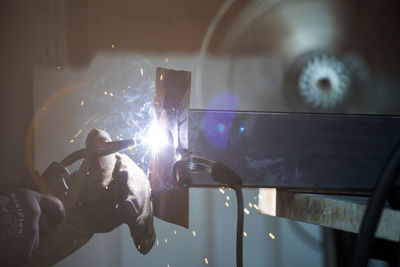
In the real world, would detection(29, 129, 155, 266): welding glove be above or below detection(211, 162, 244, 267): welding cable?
below

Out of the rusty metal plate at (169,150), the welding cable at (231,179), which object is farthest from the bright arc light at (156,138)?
the welding cable at (231,179)

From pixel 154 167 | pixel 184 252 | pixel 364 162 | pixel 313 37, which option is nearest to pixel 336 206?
pixel 364 162

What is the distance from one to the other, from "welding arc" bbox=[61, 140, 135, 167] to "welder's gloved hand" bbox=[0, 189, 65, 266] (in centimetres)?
10

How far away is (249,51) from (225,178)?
64 cm

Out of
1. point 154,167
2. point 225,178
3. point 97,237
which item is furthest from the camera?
point 97,237

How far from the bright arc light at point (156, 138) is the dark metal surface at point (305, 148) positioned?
19 cm

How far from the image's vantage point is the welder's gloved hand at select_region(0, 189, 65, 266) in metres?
0.71

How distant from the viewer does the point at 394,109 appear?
108 centimetres

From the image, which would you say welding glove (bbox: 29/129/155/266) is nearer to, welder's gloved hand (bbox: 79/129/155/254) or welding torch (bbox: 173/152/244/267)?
welder's gloved hand (bbox: 79/129/155/254)

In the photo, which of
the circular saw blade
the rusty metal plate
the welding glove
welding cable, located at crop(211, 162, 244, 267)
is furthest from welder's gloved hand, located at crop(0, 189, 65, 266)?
the circular saw blade

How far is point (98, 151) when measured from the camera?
791 mm

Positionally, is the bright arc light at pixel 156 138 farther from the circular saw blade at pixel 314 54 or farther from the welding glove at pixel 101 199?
the circular saw blade at pixel 314 54

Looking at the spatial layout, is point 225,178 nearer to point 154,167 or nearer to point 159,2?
point 154,167

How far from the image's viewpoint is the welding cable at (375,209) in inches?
13.4
